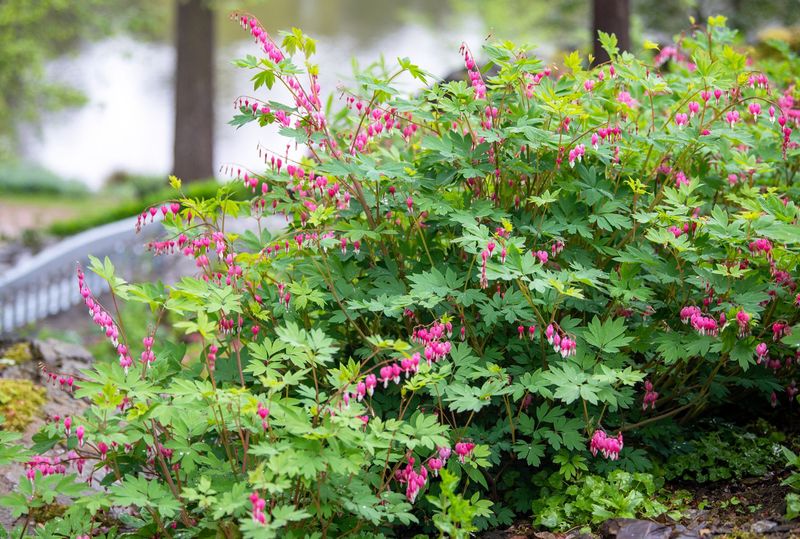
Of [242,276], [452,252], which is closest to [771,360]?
[452,252]

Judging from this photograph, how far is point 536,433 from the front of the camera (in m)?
3.71

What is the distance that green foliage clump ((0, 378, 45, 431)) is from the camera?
4.94 metres

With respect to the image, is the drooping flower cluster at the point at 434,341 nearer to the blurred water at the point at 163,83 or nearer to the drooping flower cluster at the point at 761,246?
the drooping flower cluster at the point at 761,246

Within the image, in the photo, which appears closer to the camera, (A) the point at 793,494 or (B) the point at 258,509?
(B) the point at 258,509

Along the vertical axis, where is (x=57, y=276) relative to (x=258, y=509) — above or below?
below

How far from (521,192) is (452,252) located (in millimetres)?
451

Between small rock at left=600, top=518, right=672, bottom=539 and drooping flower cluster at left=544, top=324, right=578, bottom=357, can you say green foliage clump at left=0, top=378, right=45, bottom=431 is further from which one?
small rock at left=600, top=518, right=672, bottom=539

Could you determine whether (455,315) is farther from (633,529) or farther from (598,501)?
(633,529)

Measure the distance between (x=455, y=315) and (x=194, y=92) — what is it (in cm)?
1231

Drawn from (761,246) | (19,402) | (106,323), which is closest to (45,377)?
(19,402)

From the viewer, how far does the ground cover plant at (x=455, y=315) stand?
3.29 metres

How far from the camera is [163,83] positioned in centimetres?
3494

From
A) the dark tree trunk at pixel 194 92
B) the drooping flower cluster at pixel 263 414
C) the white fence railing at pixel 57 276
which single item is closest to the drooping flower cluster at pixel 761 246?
the drooping flower cluster at pixel 263 414

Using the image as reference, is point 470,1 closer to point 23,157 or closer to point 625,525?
point 23,157
